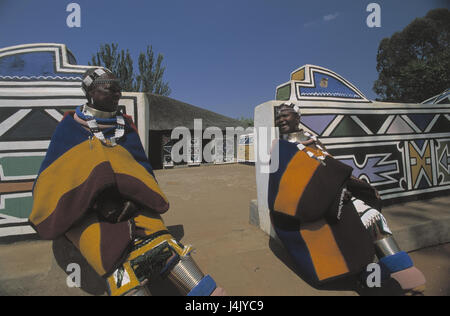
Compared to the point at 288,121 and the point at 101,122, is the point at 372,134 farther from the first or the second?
the point at 101,122

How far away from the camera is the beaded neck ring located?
153 centimetres

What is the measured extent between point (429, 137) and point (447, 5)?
1945 mm

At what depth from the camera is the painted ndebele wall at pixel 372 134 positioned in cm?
301

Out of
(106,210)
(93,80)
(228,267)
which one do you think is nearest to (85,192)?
(106,210)

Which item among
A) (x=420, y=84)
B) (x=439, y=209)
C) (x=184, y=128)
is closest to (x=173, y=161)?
(x=184, y=128)

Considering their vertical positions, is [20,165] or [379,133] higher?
[379,133]

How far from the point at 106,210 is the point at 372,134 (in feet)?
11.9

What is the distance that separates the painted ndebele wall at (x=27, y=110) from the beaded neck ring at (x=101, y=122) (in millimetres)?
991

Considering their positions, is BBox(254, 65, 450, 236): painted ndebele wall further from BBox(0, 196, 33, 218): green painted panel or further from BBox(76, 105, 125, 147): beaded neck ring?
BBox(0, 196, 33, 218): green painted panel

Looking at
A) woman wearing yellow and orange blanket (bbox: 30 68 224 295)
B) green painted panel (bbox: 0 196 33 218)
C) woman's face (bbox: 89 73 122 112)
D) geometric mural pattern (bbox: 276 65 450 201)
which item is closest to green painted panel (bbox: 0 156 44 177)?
green painted panel (bbox: 0 196 33 218)

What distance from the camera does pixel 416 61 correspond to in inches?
677

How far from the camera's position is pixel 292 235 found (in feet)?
5.83

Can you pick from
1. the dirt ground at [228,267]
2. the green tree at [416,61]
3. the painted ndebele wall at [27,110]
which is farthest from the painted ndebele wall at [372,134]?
the green tree at [416,61]

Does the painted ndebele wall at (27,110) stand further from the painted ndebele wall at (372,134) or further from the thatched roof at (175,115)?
the thatched roof at (175,115)
